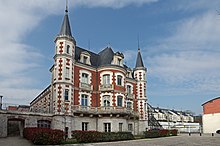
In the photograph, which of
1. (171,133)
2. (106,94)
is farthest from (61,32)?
(171,133)

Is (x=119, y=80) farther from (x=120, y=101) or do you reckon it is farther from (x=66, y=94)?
(x=66, y=94)

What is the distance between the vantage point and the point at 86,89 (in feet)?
104

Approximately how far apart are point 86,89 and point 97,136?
10295mm

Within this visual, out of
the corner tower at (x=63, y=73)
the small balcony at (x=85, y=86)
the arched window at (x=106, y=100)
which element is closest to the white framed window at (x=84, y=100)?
the small balcony at (x=85, y=86)

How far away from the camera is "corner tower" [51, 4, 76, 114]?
28109 millimetres

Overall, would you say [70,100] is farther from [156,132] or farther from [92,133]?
[156,132]

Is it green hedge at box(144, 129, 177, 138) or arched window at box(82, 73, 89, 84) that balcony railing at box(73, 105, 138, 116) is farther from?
green hedge at box(144, 129, 177, 138)

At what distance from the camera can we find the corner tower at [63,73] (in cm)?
2811

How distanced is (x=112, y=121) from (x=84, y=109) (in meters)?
3.78

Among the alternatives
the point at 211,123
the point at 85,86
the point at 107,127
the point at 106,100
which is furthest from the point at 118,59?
the point at 211,123

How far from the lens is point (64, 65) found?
28844 millimetres

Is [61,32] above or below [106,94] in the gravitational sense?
above

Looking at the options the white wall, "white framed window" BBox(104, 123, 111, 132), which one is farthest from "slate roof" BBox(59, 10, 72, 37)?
the white wall

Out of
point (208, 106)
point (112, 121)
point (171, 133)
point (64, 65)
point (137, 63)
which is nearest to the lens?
point (64, 65)
